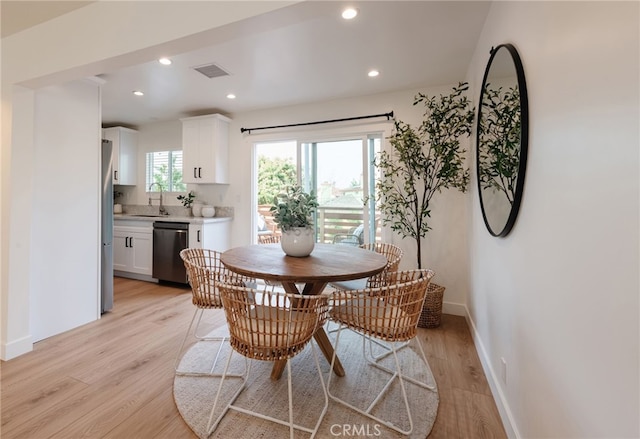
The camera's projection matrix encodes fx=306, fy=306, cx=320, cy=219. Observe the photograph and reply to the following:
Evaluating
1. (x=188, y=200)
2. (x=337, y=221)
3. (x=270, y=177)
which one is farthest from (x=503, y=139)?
(x=270, y=177)

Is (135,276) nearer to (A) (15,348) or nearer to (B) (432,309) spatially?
(A) (15,348)

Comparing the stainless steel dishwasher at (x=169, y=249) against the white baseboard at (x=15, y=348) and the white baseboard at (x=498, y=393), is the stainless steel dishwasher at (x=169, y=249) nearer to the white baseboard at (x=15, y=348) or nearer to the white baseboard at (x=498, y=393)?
the white baseboard at (x=15, y=348)

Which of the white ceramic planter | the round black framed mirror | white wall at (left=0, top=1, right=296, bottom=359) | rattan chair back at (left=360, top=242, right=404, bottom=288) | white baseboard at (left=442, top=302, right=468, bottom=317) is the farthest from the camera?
white baseboard at (left=442, top=302, right=468, bottom=317)

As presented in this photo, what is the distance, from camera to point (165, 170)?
16.8ft

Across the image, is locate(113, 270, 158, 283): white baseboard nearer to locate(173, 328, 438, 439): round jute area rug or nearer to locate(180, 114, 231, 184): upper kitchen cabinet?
locate(180, 114, 231, 184): upper kitchen cabinet

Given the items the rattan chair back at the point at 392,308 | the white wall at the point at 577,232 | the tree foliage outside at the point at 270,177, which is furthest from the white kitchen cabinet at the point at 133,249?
the white wall at the point at 577,232

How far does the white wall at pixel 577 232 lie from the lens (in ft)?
2.38

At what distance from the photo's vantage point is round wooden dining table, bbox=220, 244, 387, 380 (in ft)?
5.70

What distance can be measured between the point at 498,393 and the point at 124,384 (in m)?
2.30

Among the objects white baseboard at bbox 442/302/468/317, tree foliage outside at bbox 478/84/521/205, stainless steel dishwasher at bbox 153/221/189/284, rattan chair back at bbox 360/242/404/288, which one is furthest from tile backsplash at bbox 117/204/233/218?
tree foliage outside at bbox 478/84/521/205

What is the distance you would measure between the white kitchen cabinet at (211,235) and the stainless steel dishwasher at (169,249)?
0.11 metres

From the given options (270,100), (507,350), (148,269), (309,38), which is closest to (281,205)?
(309,38)

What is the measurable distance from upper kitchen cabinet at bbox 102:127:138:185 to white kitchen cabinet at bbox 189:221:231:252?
1.98 metres

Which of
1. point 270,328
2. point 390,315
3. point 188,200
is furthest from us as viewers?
point 188,200
